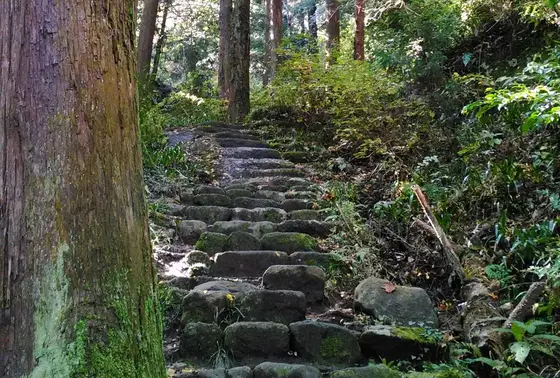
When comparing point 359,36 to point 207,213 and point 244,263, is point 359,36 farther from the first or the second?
point 244,263

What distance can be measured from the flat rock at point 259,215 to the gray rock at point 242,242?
76 centimetres

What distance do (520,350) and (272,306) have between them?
1.69 meters

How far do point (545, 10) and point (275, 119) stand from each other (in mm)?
4788

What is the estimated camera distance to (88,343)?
1795 millimetres

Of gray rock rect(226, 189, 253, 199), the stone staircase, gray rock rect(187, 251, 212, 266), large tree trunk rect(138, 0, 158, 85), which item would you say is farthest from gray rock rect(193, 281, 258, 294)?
large tree trunk rect(138, 0, 158, 85)

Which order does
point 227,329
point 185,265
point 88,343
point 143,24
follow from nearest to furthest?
point 88,343
point 227,329
point 185,265
point 143,24

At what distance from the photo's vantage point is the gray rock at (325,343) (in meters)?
3.35

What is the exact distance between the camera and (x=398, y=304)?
12.7 feet

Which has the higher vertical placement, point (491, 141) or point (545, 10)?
point (545, 10)

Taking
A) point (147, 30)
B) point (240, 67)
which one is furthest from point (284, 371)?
point (147, 30)

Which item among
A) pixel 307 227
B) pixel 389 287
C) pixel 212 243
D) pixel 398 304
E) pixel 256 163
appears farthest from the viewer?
pixel 256 163

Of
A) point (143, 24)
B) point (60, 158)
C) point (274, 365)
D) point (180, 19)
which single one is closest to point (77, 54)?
point (60, 158)

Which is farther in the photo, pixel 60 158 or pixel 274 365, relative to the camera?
pixel 274 365

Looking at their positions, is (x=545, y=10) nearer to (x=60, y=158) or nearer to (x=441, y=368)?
(x=441, y=368)
